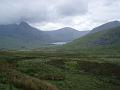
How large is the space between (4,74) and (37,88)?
20.2ft

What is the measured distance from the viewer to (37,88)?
22.9 meters

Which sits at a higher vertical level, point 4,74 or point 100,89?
point 4,74

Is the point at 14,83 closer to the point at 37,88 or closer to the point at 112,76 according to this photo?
the point at 37,88

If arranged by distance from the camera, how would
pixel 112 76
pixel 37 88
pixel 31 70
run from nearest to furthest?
pixel 37 88, pixel 31 70, pixel 112 76

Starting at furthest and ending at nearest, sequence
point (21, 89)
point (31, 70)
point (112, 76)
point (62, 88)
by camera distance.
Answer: point (112, 76) < point (31, 70) < point (62, 88) < point (21, 89)

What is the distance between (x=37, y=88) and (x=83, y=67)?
180ft

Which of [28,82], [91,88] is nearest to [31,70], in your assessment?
[91,88]

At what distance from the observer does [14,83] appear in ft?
75.2

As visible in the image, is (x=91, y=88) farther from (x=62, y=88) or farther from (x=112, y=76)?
(x=112, y=76)

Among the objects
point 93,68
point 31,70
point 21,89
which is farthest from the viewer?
point 93,68

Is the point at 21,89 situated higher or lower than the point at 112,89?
higher

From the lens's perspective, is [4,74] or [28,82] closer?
[28,82]

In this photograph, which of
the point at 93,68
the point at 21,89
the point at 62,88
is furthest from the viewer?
the point at 93,68

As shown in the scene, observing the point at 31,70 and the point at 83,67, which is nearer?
the point at 31,70
